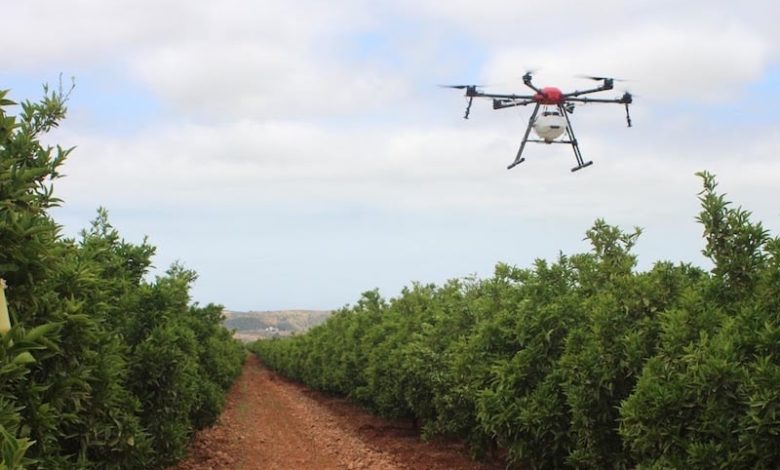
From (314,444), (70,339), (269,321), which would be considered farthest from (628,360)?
(269,321)

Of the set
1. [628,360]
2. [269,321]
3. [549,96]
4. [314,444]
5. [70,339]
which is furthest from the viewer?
[269,321]

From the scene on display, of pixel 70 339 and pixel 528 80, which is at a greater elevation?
pixel 528 80

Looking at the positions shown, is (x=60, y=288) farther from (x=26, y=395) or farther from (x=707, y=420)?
(x=707, y=420)

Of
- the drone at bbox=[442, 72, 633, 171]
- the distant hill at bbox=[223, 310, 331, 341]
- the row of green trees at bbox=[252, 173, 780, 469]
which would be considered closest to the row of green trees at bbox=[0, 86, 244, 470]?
the row of green trees at bbox=[252, 173, 780, 469]

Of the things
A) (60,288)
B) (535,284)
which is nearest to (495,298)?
(535,284)

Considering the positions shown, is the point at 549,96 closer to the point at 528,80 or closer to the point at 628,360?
the point at 528,80

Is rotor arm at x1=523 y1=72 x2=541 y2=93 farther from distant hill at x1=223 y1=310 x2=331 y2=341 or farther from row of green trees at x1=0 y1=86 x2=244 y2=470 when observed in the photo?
distant hill at x1=223 y1=310 x2=331 y2=341

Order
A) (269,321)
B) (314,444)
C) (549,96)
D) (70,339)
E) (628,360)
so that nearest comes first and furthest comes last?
(70,339), (628,360), (314,444), (549,96), (269,321)

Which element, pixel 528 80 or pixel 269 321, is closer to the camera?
pixel 528 80
